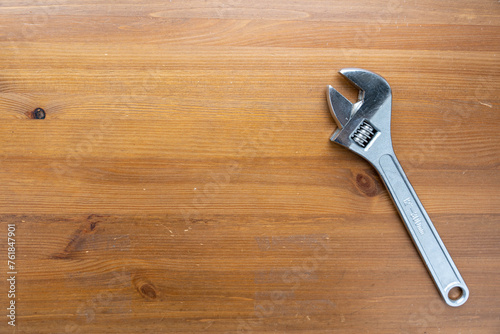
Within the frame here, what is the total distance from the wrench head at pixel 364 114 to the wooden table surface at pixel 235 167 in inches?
1.4

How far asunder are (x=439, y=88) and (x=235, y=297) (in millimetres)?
800

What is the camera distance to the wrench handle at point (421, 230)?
915mm

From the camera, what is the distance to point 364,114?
90 centimetres

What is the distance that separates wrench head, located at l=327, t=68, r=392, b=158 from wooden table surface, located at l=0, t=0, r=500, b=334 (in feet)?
0.12

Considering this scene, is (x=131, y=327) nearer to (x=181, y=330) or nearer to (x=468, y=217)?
(x=181, y=330)

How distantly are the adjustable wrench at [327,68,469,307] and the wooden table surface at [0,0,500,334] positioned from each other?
1.2 inches

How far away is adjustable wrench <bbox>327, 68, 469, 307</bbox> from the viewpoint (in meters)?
0.90

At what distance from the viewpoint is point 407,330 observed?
3.07 feet

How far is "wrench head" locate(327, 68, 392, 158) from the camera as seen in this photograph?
90cm

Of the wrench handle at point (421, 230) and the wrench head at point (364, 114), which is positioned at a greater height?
the wrench head at point (364, 114)

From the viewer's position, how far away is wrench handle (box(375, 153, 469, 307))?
915 millimetres

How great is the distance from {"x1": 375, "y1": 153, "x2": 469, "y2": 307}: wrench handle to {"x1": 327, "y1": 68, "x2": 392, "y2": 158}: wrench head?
0.06 meters

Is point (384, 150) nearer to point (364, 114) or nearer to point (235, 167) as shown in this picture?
point (364, 114)

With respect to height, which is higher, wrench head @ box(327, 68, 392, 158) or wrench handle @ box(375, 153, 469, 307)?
wrench head @ box(327, 68, 392, 158)
